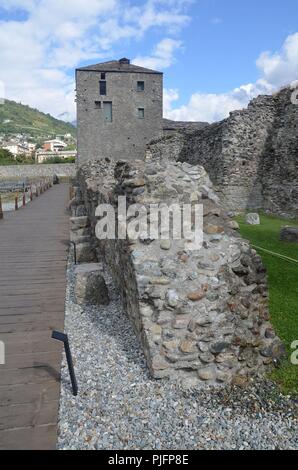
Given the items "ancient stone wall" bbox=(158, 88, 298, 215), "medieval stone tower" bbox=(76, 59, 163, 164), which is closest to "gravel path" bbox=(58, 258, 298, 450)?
"ancient stone wall" bbox=(158, 88, 298, 215)

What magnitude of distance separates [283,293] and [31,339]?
12.8 feet

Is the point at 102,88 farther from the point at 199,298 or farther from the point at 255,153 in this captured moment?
the point at 199,298

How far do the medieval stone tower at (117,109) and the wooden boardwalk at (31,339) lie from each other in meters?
29.0

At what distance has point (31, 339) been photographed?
457 cm

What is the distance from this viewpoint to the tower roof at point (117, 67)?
123 feet

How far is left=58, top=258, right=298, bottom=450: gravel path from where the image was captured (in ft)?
9.55

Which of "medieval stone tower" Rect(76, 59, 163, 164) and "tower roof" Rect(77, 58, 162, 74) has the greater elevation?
"tower roof" Rect(77, 58, 162, 74)

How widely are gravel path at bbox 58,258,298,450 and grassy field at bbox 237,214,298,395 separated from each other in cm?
26

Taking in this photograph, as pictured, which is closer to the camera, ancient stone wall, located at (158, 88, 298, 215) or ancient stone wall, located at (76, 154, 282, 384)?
ancient stone wall, located at (76, 154, 282, 384)

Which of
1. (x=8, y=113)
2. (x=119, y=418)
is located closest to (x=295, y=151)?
(x=119, y=418)

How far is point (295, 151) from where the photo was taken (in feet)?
48.2

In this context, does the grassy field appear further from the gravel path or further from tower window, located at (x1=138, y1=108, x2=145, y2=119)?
tower window, located at (x1=138, y1=108, x2=145, y2=119)
